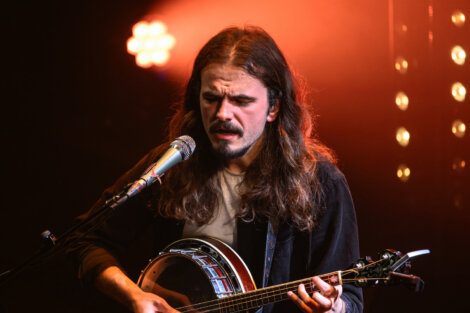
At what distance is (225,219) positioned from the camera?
314 cm

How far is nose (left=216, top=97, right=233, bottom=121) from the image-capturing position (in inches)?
117

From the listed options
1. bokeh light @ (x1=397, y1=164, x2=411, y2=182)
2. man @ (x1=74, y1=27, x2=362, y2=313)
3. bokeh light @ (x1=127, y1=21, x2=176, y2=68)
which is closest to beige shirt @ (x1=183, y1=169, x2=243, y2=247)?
man @ (x1=74, y1=27, x2=362, y2=313)

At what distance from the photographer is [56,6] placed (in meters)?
4.50

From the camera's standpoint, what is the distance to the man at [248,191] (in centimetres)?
296

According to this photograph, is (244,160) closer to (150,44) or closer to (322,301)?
(322,301)

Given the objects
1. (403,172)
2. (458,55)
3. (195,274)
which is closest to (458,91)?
(458,55)

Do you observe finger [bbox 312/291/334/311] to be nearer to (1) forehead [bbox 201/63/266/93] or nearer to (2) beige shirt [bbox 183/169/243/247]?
(2) beige shirt [bbox 183/169/243/247]

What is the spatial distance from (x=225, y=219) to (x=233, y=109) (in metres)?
0.56

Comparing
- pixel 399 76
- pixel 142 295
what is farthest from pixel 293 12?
pixel 142 295

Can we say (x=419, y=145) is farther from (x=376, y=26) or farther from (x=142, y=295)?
(x=142, y=295)

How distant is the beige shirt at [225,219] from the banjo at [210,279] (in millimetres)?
111

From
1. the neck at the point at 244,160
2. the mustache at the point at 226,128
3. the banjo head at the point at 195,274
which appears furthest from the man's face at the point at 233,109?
the banjo head at the point at 195,274

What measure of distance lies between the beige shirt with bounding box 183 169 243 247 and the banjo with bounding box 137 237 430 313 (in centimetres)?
11

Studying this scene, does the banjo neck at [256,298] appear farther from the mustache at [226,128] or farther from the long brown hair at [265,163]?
the mustache at [226,128]
